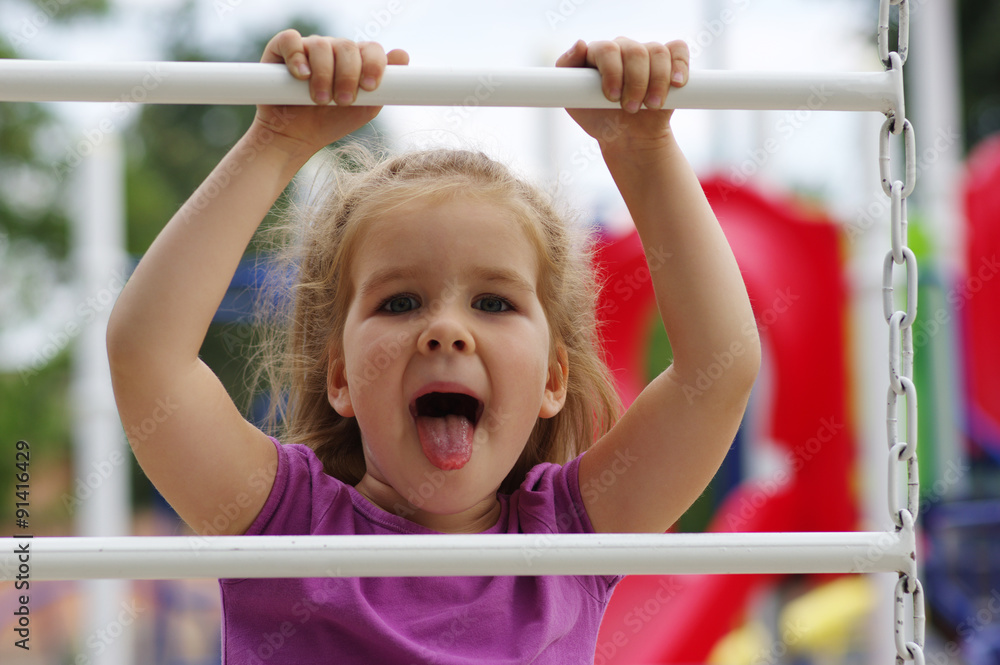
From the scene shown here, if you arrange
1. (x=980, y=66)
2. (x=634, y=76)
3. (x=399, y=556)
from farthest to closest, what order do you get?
(x=980, y=66) < (x=634, y=76) < (x=399, y=556)

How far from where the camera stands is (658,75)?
38.8 inches

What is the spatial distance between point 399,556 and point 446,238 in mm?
495

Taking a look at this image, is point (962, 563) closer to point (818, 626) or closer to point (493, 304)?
point (818, 626)

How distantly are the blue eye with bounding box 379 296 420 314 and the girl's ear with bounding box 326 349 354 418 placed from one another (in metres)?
0.13

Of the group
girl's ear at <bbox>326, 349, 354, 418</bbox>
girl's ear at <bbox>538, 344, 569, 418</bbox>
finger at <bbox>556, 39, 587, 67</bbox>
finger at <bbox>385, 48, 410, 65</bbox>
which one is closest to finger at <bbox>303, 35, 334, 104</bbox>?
finger at <bbox>385, 48, 410, 65</bbox>

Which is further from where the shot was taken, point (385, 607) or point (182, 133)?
point (182, 133)

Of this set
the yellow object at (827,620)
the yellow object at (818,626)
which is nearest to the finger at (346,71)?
the yellow object at (818,626)

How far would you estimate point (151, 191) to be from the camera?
13.2m

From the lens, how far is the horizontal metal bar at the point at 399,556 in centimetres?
86

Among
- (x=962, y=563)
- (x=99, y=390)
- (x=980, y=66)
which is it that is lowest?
(x=962, y=563)

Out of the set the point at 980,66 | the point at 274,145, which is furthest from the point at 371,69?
the point at 980,66

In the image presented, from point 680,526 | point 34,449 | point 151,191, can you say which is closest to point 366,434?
point 680,526

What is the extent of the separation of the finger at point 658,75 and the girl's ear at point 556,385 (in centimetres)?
51

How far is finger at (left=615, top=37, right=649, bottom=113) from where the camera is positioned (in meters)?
0.98
